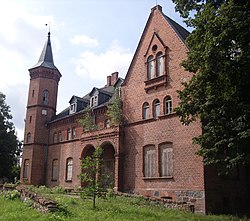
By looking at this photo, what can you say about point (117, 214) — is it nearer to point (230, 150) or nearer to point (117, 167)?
point (230, 150)

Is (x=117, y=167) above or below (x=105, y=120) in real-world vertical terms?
below

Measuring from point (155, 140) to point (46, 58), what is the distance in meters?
22.2

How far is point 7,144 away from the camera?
42031 mm

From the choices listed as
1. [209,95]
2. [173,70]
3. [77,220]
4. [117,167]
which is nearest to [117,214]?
[77,220]

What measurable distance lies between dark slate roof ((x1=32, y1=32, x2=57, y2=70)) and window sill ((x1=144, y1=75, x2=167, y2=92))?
17.7 meters

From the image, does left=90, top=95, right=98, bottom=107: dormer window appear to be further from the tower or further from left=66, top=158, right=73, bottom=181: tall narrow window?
the tower

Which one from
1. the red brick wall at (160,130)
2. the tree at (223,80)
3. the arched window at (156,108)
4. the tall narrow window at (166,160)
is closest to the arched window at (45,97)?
the red brick wall at (160,130)

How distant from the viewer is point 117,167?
24547mm

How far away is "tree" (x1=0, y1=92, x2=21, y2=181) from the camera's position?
42000 mm

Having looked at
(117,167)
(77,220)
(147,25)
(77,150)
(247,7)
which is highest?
(147,25)

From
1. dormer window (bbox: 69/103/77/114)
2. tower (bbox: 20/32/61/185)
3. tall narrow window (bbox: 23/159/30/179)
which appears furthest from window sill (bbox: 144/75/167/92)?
tall narrow window (bbox: 23/159/30/179)

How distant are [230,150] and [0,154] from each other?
3529cm

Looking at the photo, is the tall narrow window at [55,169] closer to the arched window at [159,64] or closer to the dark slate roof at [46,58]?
the dark slate roof at [46,58]

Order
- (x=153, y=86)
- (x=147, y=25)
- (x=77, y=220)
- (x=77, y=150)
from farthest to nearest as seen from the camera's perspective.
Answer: (x=77, y=150), (x=147, y=25), (x=153, y=86), (x=77, y=220)
